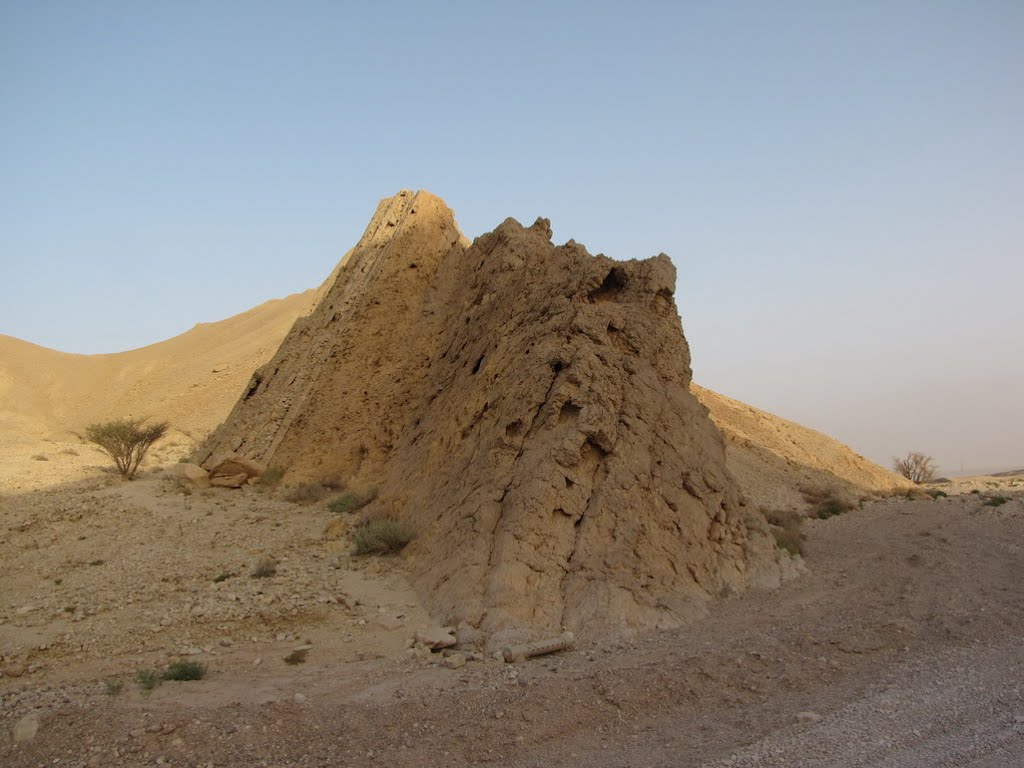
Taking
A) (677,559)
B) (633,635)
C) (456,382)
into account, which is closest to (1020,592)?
(677,559)

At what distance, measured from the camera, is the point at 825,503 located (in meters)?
17.5

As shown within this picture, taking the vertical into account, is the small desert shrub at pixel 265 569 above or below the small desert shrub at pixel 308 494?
below

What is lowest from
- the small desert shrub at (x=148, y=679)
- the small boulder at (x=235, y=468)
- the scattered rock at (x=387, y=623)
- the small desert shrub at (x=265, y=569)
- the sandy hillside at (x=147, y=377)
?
the small desert shrub at (x=148, y=679)

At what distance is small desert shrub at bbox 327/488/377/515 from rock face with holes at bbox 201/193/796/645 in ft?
0.73

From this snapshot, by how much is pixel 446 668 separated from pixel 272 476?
7696mm

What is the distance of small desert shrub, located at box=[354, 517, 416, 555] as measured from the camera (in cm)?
927

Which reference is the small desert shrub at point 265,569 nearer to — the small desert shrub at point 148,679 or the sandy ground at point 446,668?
the sandy ground at point 446,668

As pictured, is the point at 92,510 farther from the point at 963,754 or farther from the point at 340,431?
the point at 963,754

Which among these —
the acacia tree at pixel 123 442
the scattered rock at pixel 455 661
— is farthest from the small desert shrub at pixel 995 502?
the acacia tree at pixel 123 442

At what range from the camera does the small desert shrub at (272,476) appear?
43.0 feet

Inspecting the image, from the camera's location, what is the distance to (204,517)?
37.5 ft

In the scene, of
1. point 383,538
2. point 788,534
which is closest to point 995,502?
point 788,534

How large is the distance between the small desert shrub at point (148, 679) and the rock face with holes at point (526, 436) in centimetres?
259

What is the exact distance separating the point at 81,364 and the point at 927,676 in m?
40.4
